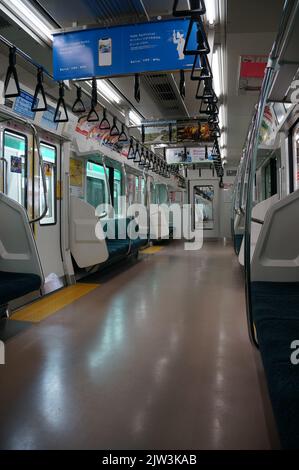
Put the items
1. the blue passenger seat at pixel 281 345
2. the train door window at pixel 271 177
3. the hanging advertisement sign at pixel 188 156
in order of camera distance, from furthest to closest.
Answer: the hanging advertisement sign at pixel 188 156
the train door window at pixel 271 177
the blue passenger seat at pixel 281 345

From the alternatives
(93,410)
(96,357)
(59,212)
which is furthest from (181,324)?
(59,212)

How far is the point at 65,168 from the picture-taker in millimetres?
5250

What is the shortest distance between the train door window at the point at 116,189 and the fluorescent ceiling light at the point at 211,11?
4.84 metres

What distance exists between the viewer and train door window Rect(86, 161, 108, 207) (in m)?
7.13

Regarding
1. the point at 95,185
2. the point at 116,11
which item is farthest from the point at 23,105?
the point at 95,185

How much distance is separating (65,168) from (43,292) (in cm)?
189

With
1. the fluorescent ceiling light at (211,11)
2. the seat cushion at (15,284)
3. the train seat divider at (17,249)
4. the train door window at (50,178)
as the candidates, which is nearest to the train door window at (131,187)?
the train door window at (50,178)

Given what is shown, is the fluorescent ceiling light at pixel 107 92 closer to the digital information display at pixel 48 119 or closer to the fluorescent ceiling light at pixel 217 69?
the digital information display at pixel 48 119

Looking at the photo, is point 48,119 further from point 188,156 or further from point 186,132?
point 188,156

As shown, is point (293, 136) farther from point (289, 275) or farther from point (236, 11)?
point (289, 275)

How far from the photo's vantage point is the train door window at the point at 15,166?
402cm

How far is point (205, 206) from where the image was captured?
1488 cm

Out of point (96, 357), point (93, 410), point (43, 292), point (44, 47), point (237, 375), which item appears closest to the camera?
point (93, 410)

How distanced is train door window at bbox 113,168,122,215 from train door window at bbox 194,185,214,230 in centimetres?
612
